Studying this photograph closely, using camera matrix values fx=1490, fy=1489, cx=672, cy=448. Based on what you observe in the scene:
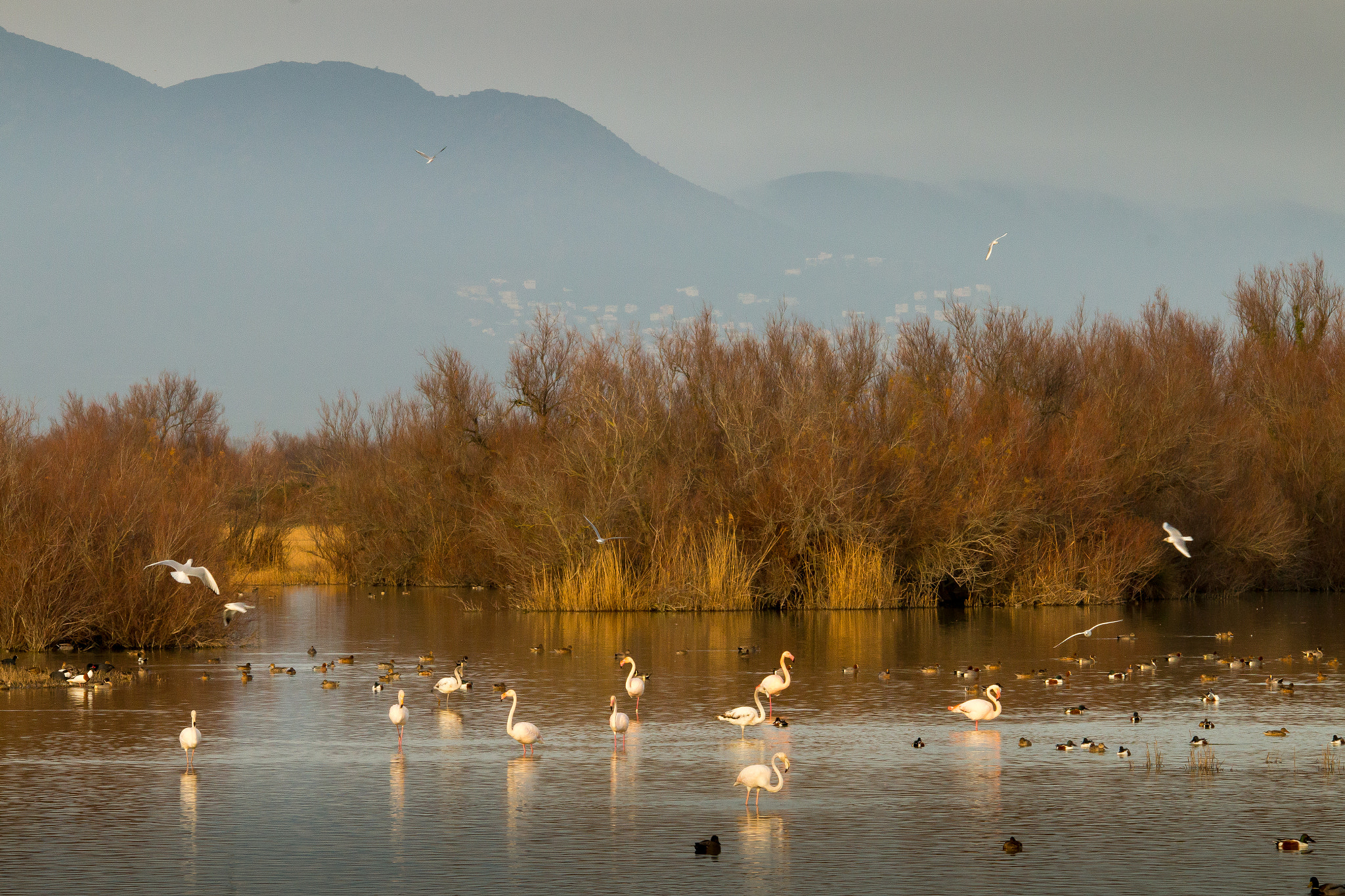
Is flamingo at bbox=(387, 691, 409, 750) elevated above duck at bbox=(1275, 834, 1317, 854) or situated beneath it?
elevated above

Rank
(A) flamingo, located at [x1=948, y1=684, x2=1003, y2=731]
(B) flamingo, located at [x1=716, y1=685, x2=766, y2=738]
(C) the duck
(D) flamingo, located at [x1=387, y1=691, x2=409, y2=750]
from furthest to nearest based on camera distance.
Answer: (A) flamingo, located at [x1=948, y1=684, x2=1003, y2=731] → (B) flamingo, located at [x1=716, y1=685, x2=766, y2=738] → (D) flamingo, located at [x1=387, y1=691, x2=409, y2=750] → (C) the duck

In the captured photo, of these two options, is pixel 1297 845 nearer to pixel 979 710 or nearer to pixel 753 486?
pixel 979 710

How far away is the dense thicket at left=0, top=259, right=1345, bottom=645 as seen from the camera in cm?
2680

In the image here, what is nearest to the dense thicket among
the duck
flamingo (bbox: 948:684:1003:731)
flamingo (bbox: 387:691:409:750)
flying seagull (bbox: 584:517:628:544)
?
flying seagull (bbox: 584:517:628:544)

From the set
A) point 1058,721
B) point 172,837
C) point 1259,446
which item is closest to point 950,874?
point 172,837

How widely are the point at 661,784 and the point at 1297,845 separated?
5718 millimetres

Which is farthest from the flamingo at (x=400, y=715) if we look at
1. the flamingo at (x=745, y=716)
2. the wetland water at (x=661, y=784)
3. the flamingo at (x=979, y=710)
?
the flamingo at (x=979, y=710)

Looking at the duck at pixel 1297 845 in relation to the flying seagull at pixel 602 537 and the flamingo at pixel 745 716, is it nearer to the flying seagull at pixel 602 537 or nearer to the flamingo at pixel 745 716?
the flamingo at pixel 745 716

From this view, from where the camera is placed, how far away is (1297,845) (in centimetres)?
1127

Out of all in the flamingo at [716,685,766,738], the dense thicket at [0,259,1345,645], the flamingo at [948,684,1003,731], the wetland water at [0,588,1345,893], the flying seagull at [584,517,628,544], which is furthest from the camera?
the flying seagull at [584,517,628,544]

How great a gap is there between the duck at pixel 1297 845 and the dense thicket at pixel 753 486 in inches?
784

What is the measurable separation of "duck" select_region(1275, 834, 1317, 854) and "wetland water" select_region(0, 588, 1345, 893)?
0.13 meters

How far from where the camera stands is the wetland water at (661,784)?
10.9 m

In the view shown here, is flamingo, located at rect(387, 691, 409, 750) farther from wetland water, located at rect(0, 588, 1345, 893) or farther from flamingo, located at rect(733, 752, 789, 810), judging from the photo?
flamingo, located at rect(733, 752, 789, 810)
